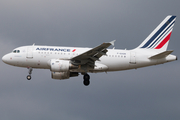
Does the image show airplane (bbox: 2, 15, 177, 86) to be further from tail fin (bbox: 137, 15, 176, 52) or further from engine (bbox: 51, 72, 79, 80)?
tail fin (bbox: 137, 15, 176, 52)

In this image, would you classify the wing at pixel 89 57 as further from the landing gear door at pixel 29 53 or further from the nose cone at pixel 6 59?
the nose cone at pixel 6 59

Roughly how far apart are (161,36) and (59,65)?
48.9 feet

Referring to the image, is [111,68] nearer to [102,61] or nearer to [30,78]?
[102,61]

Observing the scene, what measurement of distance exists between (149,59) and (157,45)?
10.5 ft

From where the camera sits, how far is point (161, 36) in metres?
48.4

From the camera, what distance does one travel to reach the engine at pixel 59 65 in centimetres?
4250

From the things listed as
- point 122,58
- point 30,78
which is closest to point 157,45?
point 122,58

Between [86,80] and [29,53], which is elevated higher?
[29,53]

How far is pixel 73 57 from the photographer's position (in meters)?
43.2

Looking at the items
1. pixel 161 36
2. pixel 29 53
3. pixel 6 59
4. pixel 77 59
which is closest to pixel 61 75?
pixel 77 59

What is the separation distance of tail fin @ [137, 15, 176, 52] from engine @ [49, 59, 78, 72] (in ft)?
33.9

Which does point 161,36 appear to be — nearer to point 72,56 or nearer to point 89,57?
point 89,57

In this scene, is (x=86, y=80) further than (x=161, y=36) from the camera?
No

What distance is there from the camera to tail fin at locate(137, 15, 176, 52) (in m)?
47.6
